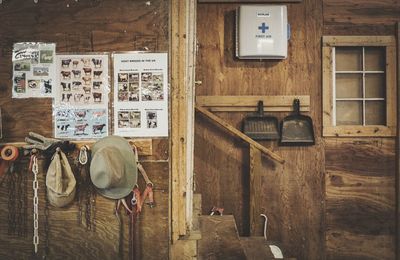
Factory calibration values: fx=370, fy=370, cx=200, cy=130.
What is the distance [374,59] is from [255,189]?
72.9 inches

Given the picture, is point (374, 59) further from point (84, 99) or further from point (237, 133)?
point (84, 99)

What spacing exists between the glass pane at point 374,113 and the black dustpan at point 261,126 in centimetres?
99

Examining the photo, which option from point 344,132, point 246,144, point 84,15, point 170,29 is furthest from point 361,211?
point 84,15

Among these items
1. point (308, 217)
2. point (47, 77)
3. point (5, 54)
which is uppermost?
point (5, 54)

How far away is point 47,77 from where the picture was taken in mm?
1822

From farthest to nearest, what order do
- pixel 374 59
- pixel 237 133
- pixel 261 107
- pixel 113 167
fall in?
pixel 374 59 < pixel 261 107 < pixel 237 133 < pixel 113 167

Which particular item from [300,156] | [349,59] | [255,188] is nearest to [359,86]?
[349,59]

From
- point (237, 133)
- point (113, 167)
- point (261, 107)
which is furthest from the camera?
point (261, 107)

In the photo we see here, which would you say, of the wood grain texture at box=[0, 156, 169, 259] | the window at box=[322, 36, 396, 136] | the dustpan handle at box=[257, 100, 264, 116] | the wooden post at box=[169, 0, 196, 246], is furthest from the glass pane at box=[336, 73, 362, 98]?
the wood grain texture at box=[0, 156, 169, 259]

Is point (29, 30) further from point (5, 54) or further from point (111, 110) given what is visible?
point (111, 110)

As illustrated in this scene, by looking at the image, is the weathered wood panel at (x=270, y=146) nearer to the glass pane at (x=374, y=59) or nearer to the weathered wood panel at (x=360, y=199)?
the weathered wood panel at (x=360, y=199)

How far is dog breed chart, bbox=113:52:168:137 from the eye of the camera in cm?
181

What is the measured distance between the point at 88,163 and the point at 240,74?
90.9 inches

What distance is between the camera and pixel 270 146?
3.77m
